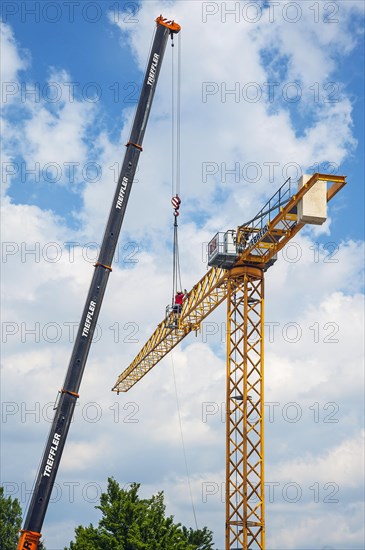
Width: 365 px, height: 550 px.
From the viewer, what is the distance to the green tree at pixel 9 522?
7188 centimetres

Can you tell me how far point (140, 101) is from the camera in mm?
37875

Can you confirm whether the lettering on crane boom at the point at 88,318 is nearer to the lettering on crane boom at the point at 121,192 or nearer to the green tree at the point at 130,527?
the lettering on crane boom at the point at 121,192

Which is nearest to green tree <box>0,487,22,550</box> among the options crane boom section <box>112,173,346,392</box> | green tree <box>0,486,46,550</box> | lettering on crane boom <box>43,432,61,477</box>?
green tree <box>0,486,46,550</box>

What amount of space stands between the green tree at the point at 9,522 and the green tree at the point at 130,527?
24.7 metres

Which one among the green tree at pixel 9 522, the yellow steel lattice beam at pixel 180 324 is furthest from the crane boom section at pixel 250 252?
the green tree at pixel 9 522

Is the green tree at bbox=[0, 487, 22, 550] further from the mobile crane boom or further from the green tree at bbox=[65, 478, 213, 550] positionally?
the mobile crane boom

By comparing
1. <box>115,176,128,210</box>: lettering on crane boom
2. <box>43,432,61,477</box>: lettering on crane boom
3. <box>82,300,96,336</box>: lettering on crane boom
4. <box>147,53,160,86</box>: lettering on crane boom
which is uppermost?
<box>147,53,160,86</box>: lettering on crane boom

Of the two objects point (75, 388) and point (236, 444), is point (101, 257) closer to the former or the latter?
point (75, 388)

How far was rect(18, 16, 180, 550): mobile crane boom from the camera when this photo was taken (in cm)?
2969

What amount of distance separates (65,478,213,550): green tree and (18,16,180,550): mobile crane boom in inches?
691

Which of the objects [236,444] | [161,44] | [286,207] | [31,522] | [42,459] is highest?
[161,44]

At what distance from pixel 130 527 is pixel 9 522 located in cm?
3091

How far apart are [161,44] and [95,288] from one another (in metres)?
15.2

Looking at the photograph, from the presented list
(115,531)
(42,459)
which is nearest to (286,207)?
(42,459)
